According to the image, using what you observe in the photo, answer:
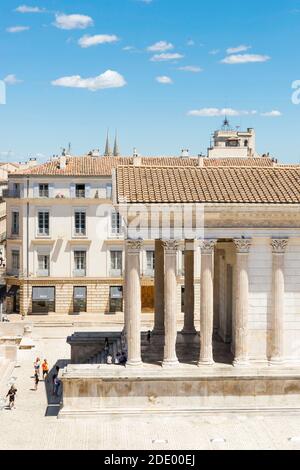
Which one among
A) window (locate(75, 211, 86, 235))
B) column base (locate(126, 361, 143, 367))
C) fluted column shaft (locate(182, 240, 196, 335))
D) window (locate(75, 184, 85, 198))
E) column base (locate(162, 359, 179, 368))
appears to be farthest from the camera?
window (locate(75, 211, 86, 235))

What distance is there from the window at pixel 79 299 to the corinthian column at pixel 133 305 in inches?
1038

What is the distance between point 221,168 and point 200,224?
4.60 m

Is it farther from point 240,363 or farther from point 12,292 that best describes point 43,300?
point 240,363

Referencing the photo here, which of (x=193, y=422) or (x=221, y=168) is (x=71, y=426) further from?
(x=221, y=168)

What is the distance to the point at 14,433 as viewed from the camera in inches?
1073

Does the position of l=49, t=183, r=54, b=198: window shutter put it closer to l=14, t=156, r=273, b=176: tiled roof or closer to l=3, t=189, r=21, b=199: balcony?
l=14, t=156, r=273, b=176: tiled roof

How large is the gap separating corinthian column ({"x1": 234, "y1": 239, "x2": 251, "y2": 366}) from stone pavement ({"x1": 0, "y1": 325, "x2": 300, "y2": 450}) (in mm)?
2613

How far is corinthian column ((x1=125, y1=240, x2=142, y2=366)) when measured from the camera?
1180 inches

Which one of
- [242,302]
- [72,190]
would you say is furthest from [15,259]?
[242,302]

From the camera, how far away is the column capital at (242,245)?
3047 cm

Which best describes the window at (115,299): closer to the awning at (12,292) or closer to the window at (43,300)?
the window at (43,300)

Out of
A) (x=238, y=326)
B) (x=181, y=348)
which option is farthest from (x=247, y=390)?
(x=181, y=348)

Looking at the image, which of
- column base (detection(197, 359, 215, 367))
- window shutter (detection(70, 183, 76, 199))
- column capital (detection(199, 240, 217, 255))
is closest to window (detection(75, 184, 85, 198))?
window shutter (detection(70, 183, 76, 199))

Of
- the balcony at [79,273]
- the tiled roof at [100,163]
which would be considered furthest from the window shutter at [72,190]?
the balcony at [79,273]
